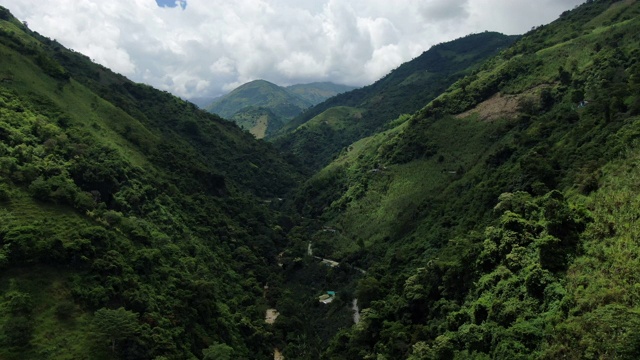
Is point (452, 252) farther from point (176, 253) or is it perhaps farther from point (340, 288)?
point (176, 253)

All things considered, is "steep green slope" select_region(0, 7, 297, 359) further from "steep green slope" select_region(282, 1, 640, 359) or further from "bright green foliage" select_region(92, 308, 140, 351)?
"steep green slope" select_region(282, 1, 640, 359)

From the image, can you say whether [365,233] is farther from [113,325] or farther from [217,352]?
[113,325]

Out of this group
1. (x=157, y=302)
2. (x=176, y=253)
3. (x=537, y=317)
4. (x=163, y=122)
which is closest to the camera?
(x=537, y=317)

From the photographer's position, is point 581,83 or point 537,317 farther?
point 581,83

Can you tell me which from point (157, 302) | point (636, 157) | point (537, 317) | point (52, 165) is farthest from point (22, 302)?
point (636, 157)

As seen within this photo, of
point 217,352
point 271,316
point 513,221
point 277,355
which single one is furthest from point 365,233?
point 513,221

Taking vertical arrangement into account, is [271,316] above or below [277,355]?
above
